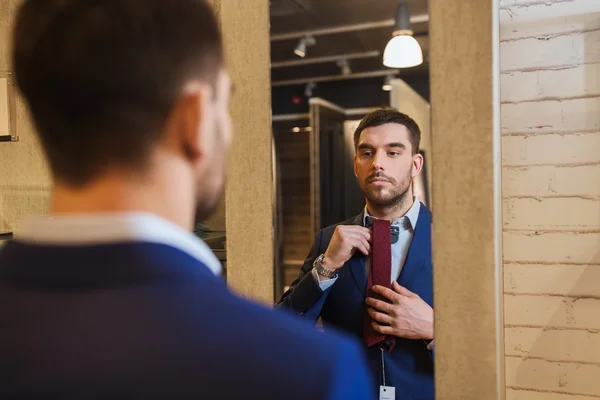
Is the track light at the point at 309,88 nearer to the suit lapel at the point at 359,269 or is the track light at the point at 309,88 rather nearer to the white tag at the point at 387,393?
the suit lapel at the point at 359,269

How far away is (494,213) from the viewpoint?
1029 mm

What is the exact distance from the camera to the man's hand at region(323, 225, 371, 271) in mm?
1149

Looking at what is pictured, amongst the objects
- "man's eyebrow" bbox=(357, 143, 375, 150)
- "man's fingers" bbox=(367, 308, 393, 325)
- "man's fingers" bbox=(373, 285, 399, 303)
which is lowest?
"man's fingers" bbox=(367, 308, 393, 325)

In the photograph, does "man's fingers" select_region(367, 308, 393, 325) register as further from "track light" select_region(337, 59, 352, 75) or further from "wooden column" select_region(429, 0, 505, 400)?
"track light" select_region(337, 59, 352, 75)

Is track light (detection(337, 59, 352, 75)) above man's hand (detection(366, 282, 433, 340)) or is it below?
above

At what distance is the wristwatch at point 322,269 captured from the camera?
1176mm

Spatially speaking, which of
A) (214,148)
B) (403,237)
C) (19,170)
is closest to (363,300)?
(403,237)

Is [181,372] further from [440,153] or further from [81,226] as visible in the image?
[440,153]

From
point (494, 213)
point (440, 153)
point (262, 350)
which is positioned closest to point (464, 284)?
point (494, 213)

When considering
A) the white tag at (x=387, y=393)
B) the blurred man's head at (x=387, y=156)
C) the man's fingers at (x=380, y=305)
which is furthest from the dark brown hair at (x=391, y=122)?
the white tag at (x=387, y=393)

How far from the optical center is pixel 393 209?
1126 mm

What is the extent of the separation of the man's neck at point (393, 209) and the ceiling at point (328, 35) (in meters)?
0.29

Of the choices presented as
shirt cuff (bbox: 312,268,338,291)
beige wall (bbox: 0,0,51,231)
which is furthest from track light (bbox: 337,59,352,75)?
beige wall (bbox: 0,0,51,231)

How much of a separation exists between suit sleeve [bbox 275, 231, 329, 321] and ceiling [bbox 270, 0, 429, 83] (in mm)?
408
